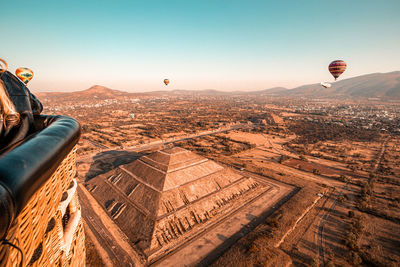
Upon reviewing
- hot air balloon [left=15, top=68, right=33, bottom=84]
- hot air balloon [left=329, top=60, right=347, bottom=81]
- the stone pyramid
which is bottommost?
the stone pyramid

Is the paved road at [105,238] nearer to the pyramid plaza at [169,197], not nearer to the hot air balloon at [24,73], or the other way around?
the pyramid plaza at [169,197]

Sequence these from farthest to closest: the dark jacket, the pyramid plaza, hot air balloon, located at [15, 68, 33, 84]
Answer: the pyramid plaza < hot air balloon, located at [15, 68, 33, 84] < the dark jacket

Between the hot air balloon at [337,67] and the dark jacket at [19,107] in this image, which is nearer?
the dark jacket at [19,107]

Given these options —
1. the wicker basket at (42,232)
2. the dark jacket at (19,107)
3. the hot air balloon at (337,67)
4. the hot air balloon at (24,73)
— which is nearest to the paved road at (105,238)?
the hot air balloon at (24,73)

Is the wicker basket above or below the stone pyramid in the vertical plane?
above

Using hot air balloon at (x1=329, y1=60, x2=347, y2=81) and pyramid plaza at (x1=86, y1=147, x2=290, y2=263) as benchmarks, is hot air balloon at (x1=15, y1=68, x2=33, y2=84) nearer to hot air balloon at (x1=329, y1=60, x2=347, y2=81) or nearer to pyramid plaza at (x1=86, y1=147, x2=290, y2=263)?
pyramid plaza at (x1=86, y1=147, x2=290, y2=263)

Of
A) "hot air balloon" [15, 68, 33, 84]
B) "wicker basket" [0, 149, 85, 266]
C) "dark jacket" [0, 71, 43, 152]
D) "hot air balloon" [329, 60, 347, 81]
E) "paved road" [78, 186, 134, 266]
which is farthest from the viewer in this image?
"hot air balloon" [329, 60, 347, 81]

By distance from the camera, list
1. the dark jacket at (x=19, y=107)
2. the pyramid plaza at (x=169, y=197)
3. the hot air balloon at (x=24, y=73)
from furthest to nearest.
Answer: the pyramid plaza at (x=169, y=197)
the hot air balloon at (x=24, y=73)
the dark jacket at (x=19, y=107)

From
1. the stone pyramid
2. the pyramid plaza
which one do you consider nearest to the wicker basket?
the pyramid plaza
